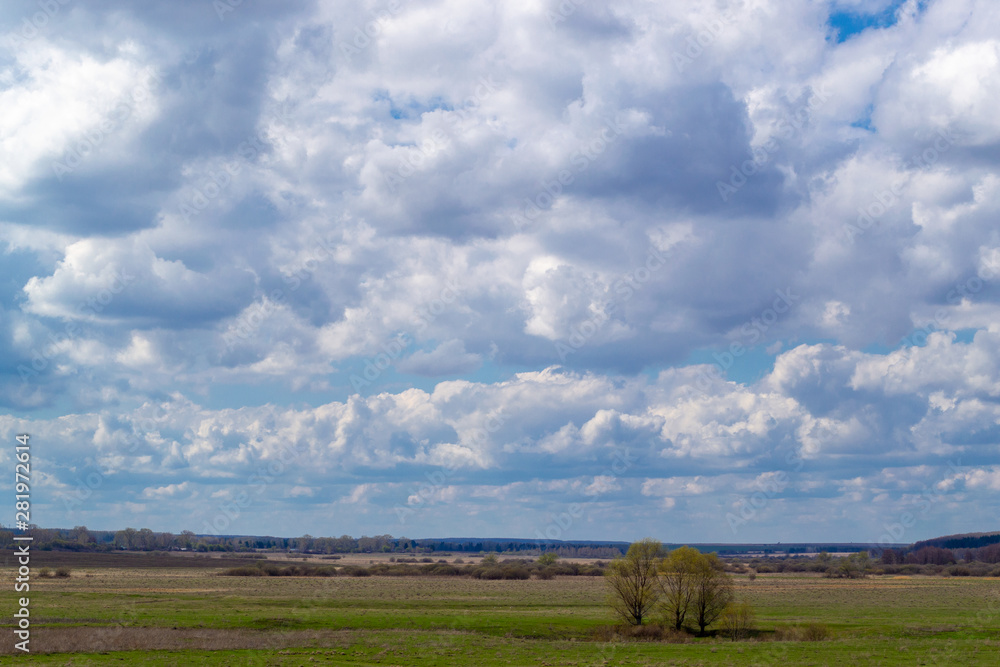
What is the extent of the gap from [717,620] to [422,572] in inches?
4061

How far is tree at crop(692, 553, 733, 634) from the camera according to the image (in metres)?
62.5

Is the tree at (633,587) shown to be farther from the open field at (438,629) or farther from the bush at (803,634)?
the bush at (803,634)

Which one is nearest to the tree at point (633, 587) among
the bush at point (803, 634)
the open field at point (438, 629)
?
the open field at point (438, 629)

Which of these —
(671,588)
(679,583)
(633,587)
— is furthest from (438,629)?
(679,583)

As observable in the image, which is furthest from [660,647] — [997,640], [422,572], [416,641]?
[422,572]

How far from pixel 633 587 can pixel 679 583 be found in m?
4.25

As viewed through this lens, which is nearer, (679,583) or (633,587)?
(679,583)

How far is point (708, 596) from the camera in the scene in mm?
62656

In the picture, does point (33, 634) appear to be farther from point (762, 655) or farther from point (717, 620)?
point (717, 620)

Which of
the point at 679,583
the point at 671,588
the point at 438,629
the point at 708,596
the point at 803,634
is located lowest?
the point at 438,629

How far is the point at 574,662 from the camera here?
131ft

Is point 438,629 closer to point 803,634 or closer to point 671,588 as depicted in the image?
point 671,588

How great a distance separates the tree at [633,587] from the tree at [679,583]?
1173 mm

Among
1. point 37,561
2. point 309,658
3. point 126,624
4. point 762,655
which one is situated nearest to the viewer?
point 309,658
